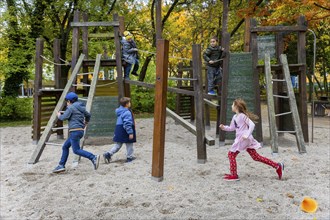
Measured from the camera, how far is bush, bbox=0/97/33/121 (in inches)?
623

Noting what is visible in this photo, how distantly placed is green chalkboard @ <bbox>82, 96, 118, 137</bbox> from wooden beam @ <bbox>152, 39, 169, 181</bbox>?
12.0 ft

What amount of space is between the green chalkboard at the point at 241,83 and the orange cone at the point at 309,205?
3.96m

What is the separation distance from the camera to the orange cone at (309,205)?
401cm

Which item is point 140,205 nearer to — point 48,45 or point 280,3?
point 280,3

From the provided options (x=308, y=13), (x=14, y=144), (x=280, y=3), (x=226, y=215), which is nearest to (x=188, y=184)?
(x=226, y=215)

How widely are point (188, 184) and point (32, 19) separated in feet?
49.3

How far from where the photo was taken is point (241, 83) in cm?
819

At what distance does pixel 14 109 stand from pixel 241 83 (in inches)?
471

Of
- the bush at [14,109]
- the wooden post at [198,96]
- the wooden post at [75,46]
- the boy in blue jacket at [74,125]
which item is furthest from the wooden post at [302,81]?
the bush at [14,109]

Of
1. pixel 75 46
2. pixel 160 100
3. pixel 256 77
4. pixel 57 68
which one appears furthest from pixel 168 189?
pixel 57 68

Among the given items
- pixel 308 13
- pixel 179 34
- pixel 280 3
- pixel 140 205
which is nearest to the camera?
pixel 140 205

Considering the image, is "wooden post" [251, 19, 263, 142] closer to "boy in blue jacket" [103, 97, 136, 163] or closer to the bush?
"boy in blue jacket" [103, 97, 136, 163]

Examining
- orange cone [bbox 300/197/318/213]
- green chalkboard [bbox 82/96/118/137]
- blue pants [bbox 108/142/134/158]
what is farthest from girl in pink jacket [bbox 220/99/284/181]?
green chalkboard [bbox 82/96/118/137]

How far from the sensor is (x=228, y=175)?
5.32 metres
